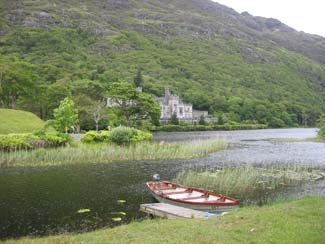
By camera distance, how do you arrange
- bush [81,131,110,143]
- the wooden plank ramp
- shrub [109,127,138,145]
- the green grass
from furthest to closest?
the green grass
bush [81,131,110,143]
shrub [109,127,138,145]
the wooden plank ramp

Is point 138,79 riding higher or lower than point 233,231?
higher

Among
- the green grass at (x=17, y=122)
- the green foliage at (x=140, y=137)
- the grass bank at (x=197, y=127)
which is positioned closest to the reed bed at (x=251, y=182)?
the green foliage at (x=140, y=137)

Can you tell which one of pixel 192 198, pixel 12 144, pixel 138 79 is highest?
pixel 138 79

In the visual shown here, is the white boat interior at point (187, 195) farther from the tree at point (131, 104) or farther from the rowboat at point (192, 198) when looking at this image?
the tree at point (131, 104)

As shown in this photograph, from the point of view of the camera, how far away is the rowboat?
17891mm

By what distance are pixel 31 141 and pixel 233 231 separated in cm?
2943

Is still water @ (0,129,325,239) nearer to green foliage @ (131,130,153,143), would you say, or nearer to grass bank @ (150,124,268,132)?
green foliage @ (131,130,153,143)

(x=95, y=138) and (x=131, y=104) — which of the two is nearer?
(x=95, y=138)

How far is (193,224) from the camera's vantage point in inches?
528

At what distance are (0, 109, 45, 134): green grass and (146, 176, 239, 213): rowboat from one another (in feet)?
107

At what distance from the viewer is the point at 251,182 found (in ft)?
82.2

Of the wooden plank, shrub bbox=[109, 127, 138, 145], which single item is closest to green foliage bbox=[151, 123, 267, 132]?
shrub bbox=[109, 127, 138, 145]

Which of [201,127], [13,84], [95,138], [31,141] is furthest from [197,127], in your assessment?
[31,141]

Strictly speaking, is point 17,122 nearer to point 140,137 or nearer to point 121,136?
point 121,136
